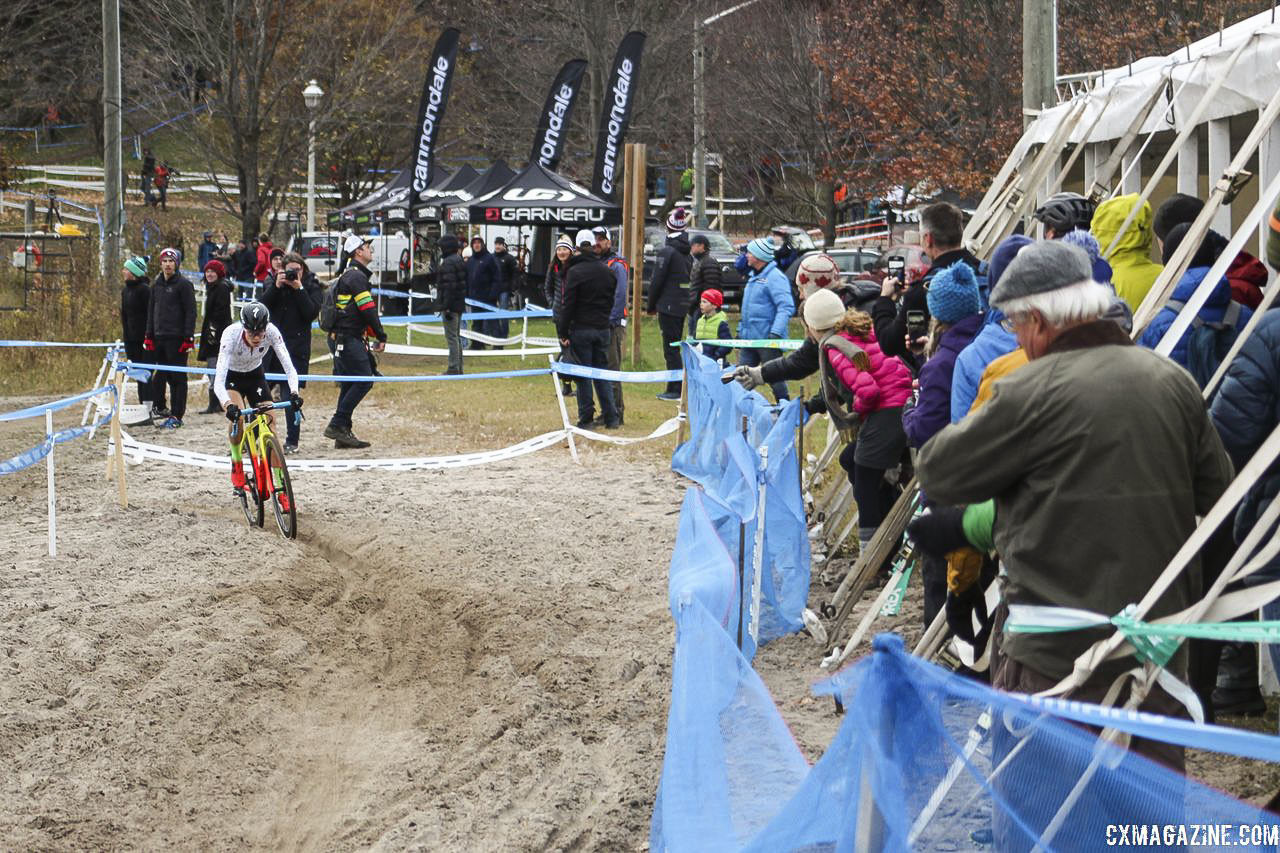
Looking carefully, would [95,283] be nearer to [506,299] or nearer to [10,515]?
[506,299]

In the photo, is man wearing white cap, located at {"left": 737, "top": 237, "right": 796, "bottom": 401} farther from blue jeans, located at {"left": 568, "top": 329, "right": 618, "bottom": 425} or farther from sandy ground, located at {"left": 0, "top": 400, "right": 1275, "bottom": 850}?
blue jeans, located at {"left": 568, "top": 329, "right": 618, "bottom": 425}

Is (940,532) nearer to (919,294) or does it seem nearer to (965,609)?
(965,609)

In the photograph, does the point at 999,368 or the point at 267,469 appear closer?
the point at 999,368

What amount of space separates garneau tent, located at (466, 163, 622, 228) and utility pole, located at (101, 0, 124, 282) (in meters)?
6.09

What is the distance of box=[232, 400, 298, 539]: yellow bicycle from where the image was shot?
37.1ft

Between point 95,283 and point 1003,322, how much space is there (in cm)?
2344

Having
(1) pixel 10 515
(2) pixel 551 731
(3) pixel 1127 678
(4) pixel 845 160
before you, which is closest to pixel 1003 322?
(3) pixel 1127 678

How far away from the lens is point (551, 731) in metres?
6.98

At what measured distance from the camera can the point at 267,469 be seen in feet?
37.6

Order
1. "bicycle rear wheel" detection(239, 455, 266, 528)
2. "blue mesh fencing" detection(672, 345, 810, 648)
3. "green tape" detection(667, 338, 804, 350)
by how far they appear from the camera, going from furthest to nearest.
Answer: "green tape" detection(667, 338, 804, 350)
"bicycle rear wheel" detection(239, 455, 266, 528)
"blue mesh fencing" detection(672, 345, 810, 648)

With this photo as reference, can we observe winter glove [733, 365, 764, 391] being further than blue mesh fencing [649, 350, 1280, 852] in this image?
Yes

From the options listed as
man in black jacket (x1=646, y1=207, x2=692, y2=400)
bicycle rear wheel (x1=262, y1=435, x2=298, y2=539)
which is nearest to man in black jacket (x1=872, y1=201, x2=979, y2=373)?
bicycle rear wheel (x1=262, y1=435, x2=298, y2=539)

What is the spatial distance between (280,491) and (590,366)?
5.61 metres

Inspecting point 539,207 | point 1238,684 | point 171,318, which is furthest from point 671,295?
point 1238,684
